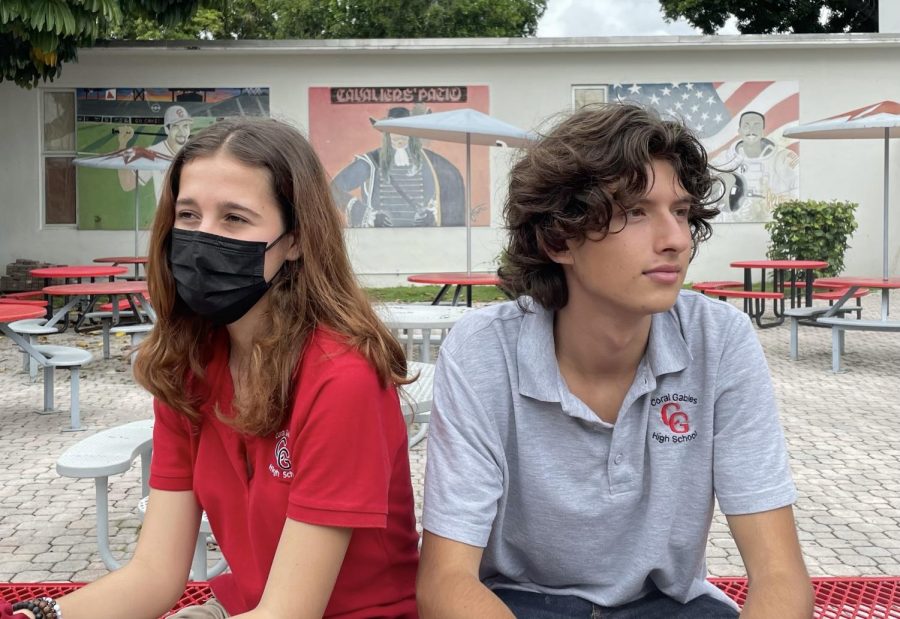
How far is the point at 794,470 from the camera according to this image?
6.24 m

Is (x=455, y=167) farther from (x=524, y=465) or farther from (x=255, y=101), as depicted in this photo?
(x=524, y=465)

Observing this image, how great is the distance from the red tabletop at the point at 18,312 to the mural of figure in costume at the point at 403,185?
11.1 metres

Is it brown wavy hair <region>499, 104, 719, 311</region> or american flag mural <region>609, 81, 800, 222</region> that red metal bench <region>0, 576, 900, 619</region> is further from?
american flag mural <region>609, 81, 800, 222</region>

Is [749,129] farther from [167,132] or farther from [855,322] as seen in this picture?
[167,132]

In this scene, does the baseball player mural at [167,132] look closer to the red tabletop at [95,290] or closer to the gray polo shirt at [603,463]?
the red tabletop at [95,290]

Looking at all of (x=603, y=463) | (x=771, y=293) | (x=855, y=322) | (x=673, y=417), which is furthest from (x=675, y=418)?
(x=771, y=293)

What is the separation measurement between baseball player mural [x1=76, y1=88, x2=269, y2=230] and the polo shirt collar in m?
17.0

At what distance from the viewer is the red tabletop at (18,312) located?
6.96 m

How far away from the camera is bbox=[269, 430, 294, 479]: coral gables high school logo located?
192cm

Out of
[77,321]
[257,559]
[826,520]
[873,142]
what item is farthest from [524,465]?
[873,142]

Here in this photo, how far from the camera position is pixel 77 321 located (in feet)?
43.1

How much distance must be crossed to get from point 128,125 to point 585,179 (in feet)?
58.2

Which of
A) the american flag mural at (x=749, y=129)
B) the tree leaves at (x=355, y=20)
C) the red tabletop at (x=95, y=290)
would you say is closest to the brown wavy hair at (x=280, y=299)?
the red tabletop at (x=95, y=290)

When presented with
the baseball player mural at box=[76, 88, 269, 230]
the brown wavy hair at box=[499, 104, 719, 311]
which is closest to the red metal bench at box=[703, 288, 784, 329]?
the baseball player mural at box=[76, 88, 269, 230]
